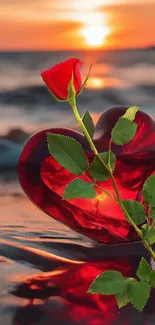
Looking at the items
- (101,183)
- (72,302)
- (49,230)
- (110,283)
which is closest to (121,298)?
(110,283)

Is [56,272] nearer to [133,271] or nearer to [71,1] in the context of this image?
[133,271]

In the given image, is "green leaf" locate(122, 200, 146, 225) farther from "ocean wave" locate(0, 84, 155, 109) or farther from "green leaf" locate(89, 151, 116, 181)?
"ocean wave" locate(0, 84, 155, 109)

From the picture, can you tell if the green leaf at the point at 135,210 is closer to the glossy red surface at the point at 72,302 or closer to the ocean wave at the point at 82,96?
the glossy red surface at the point at 72,302

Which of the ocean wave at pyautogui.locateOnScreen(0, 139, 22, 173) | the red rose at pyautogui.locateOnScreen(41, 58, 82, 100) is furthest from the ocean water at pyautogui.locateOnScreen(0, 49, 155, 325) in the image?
the red rose at pyautogui.locateOnScreen(41, 58, 82, 100)

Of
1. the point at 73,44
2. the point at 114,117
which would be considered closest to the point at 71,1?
the point at 73,44

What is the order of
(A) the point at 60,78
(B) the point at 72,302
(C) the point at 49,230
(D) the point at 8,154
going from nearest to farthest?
(A) the point at 60,78
(B) the point at 72,302
(C) the point at 49,230
(D) the point at 8,154

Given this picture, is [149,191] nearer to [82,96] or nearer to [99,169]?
[99,169]

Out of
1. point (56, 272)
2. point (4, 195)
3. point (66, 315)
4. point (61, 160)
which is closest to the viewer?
point (61, 160)
